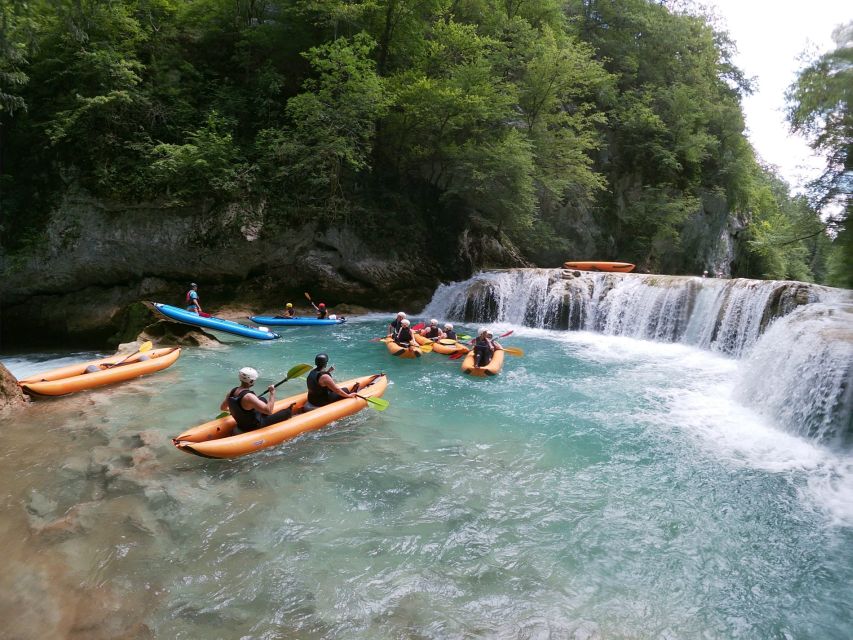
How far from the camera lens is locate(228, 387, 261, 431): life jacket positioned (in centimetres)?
493

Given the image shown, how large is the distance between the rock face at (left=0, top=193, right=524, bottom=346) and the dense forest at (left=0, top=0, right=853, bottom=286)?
1.60ft

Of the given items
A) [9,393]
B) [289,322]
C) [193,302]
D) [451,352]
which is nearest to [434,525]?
[9,393]

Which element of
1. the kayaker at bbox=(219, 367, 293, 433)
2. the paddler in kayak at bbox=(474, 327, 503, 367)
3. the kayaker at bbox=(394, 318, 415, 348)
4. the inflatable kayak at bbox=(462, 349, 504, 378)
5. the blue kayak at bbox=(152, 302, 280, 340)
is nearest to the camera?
the kayaker at bbox=(219, 367, 293, 433)

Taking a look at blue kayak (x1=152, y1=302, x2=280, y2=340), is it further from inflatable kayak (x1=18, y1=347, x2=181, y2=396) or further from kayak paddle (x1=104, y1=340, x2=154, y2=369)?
inflatable kayak (x1=18, y1=347, x2=181, y2=396)

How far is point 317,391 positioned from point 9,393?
385cm

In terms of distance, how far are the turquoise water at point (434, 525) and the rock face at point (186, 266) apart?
282 inches

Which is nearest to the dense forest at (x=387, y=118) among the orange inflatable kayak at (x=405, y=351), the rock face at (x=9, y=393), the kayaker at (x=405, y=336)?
the rock face at (x=9, y=393)

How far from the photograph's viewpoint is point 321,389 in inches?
234

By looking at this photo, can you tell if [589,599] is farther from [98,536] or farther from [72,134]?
[72,134]

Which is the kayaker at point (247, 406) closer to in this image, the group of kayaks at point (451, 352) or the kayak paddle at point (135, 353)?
the kayak paddle at point (135, 353)

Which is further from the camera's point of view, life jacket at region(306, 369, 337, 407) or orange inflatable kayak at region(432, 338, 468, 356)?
orange inflatable kayak at region(432, 338, 468, 356)

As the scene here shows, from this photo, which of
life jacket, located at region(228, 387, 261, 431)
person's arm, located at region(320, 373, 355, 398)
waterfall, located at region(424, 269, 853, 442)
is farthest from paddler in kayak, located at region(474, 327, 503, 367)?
life jacket, located at region(228, 387, 261, 431)

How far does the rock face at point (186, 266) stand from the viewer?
11672 millimetres

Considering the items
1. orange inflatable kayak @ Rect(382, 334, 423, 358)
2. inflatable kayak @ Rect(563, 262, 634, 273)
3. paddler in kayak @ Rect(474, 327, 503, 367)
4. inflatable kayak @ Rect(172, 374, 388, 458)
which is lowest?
inflatable kayak @ Rect(172, 374, 388, 458)
